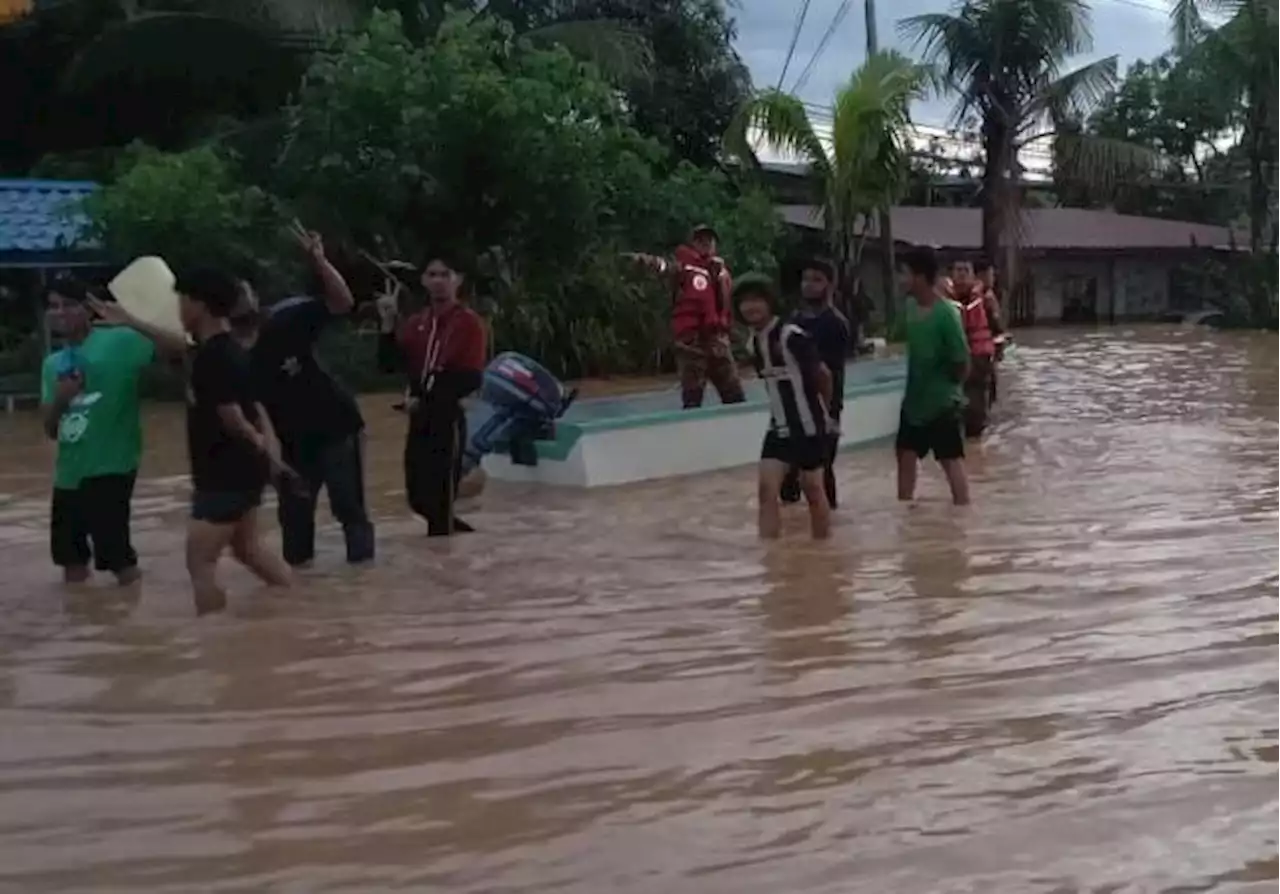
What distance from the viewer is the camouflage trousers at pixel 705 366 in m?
15.1

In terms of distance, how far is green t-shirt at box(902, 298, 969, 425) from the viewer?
432 inches

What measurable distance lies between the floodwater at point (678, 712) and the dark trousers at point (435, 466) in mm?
224

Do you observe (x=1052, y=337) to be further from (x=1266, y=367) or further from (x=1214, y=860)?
(x=1214, y=860)

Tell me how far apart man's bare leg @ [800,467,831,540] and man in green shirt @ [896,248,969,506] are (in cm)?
118

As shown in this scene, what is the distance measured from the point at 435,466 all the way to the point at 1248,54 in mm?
31983

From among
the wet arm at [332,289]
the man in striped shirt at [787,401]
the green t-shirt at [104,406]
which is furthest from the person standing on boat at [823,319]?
the green t-shirt at [104,406]

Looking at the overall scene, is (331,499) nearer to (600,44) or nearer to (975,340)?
(975,340)

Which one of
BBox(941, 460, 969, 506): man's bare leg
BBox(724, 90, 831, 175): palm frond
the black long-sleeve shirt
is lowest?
BBox(941, 460, 969, 506): man's bare leg

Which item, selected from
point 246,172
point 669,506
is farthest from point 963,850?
point 246,172

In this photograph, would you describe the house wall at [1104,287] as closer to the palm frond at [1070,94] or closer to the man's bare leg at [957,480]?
the palm frond at [1070,94]

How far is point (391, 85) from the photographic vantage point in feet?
70.7

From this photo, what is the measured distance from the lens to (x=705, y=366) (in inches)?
597

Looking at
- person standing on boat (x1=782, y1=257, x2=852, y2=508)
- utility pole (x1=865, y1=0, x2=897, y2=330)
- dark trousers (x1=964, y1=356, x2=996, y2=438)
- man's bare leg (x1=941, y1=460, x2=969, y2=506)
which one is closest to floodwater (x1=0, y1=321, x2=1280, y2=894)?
man's bare leg (x1=941, y1=460, x2=969, y2=506)

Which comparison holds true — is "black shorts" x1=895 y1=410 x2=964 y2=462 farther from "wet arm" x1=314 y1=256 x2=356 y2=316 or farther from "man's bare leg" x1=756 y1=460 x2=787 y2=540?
"wet arm" x1=314 y1=256 x2=356 y2=316
